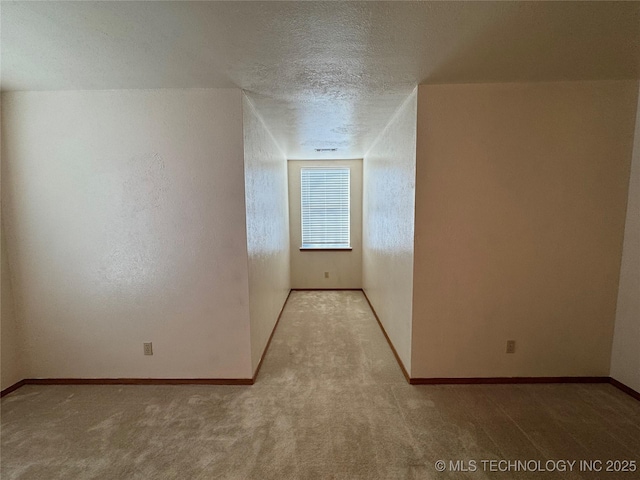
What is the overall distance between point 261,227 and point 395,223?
139cm

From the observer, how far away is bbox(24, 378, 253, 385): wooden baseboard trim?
7.38ft

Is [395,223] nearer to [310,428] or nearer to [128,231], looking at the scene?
[310,428]

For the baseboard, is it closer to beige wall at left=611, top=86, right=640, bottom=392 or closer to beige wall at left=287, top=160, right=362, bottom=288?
beige wall at left=611, top=86, right=640, bottom=392

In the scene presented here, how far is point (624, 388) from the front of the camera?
2.10m

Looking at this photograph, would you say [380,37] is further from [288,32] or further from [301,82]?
[301,82]

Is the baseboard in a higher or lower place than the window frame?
lower

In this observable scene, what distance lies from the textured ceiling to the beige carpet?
7.83ft

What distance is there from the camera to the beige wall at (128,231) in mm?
2092

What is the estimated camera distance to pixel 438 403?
199 centimetres

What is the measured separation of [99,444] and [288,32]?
270cm

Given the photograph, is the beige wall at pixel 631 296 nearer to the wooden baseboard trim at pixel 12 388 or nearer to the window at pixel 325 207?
the window at pixel 325 207

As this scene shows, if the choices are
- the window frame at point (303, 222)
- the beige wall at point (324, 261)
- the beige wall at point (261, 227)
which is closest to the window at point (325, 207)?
the window frame at point (303, 222)

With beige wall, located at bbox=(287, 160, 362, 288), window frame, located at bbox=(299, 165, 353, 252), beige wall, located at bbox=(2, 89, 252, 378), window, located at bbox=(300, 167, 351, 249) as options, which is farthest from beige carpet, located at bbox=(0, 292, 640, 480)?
window, located at bbox=(300, 167, 351, 249)

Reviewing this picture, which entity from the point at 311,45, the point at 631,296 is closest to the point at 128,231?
the point at 311,45
